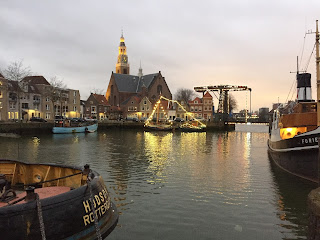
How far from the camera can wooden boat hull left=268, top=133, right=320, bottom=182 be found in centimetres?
1622

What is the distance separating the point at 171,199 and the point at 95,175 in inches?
244

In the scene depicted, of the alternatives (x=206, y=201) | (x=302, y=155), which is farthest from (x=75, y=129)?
(x=206, y=201)

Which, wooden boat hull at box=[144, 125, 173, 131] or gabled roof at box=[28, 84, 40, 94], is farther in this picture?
gabled roof at box=[28, 84, 40, 94]

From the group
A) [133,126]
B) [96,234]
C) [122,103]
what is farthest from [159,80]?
[96,234]

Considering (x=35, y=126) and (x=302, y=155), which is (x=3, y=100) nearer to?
(x=35, y=126)

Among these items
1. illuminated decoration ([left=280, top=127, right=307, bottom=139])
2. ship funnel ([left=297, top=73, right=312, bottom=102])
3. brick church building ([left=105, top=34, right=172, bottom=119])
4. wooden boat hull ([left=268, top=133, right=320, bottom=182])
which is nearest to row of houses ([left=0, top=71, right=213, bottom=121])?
brick church building ([left=105, top=34, right=172, bottom=119])

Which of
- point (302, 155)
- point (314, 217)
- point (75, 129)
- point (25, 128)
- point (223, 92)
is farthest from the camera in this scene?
point (223, 92)

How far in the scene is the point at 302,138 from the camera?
16875 mm

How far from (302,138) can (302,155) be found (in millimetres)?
1049

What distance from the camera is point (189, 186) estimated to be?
51.9 feet

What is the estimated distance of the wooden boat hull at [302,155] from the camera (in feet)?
53.2

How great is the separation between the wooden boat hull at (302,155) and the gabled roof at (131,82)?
4258 inches

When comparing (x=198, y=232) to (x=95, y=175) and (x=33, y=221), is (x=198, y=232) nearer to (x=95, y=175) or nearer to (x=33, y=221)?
(x=95, y=175)

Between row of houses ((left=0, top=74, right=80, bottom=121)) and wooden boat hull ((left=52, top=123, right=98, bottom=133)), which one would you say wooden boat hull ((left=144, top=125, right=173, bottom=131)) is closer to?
wooden boat hull ((left=52, top=123, right=98, bottom=133))
